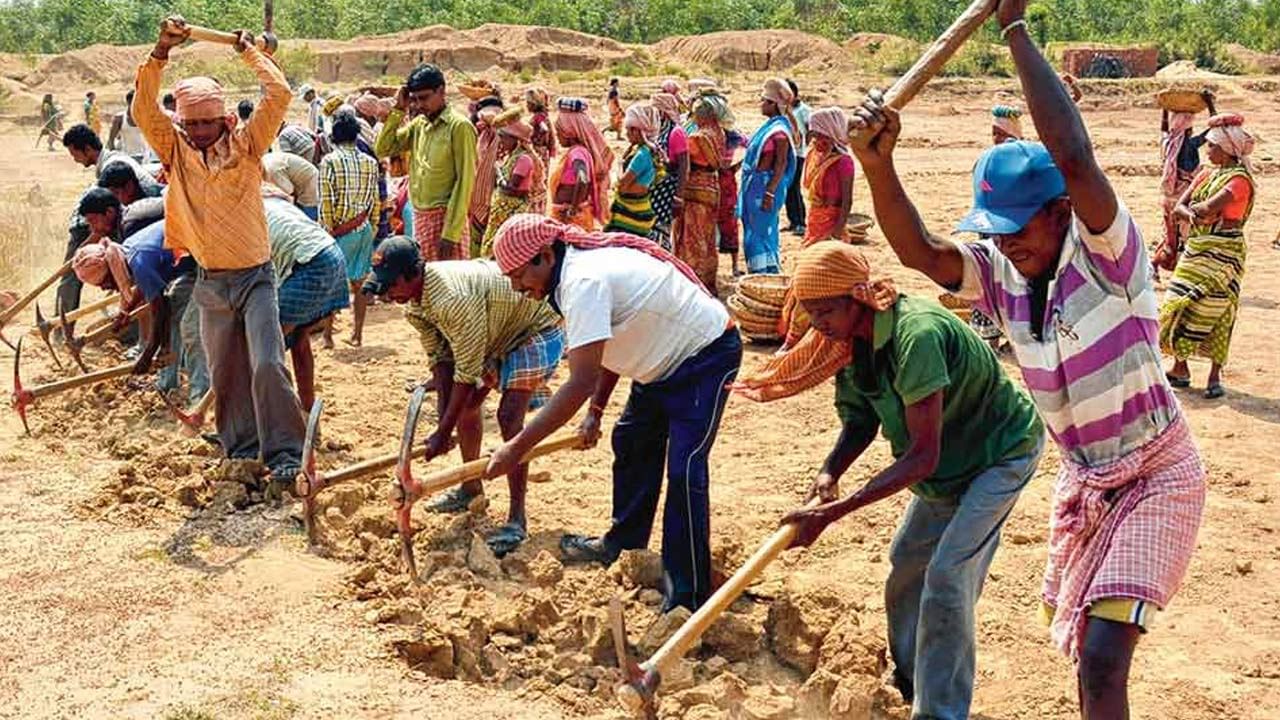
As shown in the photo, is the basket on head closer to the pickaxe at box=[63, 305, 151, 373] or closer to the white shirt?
the pickaxe at box=[63, 305, 151, 373]

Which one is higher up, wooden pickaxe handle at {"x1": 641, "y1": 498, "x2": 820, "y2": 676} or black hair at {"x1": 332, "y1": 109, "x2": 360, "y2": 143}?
black hair at {"x1": 332, "y1": 109, "x2": 360, "y2": 143}

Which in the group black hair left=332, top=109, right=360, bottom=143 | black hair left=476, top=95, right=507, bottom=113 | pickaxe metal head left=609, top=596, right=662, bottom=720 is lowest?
pickaxe metal head left=609, top=596, right=662, bottom=720

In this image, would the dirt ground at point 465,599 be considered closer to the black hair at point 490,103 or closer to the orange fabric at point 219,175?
the orange fabric at point 219,175

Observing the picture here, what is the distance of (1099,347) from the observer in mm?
3008

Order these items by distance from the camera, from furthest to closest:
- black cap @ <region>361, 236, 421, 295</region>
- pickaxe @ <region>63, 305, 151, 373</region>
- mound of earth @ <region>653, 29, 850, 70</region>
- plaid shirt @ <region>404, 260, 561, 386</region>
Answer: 1. mound of earth @ <region>653, 29, 850, 70</region>
2. pickaxe @ <region>63, 305, 151, 373</region>
3. plaid shirt @ <region>404, 260, 561, 386</region>
4. black cap @ <region>361, 236, 421, 295</region>

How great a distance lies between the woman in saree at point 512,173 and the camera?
27.2 feet

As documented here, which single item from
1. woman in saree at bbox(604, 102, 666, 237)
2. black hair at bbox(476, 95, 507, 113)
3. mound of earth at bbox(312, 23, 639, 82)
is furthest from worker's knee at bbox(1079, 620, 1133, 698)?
mound of earth at bbox(312, 23, 639, 82)

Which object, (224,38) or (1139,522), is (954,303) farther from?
(1139,522)

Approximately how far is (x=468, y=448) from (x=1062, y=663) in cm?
242

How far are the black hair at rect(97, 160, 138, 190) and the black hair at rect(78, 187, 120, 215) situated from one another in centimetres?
24

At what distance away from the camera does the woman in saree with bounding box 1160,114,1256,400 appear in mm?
7617

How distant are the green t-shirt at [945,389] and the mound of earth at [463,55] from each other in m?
33.1

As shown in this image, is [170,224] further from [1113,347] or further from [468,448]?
[1113,347]

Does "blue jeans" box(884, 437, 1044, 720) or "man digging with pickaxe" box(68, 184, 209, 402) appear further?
"man digging with pickaxe" box(68, 184, 209, 402)
